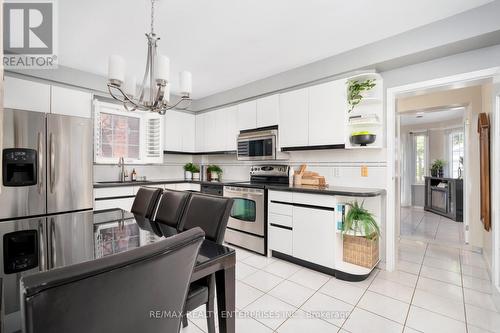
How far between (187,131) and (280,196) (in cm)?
261

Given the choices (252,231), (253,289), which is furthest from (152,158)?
(253,289)

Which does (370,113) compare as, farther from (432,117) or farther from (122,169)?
(432,117)

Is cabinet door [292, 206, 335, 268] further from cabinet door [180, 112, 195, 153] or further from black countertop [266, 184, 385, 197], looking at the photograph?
cabinet door [180, 112, 195, 153]

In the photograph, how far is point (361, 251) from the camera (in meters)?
2.47

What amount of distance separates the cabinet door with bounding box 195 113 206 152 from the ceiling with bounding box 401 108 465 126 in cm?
447

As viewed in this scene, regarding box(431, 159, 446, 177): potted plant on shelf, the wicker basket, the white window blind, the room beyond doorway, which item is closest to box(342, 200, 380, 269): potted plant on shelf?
the wicker basket

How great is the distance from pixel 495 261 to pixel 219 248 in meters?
2.27

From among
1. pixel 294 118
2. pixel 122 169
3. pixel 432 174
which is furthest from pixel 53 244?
pixel 432 174

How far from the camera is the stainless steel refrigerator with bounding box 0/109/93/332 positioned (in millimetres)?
1697

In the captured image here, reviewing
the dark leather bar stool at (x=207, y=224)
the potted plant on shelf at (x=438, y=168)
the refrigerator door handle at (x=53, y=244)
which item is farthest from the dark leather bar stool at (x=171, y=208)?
the potted plant on shelf at (x=438, y=168)

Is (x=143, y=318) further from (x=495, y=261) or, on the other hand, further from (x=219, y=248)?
(x=495, y=261)

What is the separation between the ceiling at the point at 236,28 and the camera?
198cm

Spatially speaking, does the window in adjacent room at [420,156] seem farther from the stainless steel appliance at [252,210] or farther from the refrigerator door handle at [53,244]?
the refrigerator door handle at [53,244]

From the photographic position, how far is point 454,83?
7.61 ft
